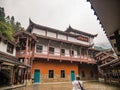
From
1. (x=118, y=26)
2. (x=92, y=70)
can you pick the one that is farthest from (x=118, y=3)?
(x=92, y=70)

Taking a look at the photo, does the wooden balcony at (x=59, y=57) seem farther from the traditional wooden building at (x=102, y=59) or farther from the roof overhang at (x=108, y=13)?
the roof overhang at (x=108, y=13)

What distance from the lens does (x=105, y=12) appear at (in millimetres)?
2889

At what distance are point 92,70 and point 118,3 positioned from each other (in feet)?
93.6

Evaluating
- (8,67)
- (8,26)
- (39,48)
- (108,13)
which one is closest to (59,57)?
(39,48)

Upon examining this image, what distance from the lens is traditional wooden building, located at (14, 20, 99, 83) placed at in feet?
67.7

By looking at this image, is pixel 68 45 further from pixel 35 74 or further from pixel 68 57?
pixel 35 74

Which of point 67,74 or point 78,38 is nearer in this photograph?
point 67,74

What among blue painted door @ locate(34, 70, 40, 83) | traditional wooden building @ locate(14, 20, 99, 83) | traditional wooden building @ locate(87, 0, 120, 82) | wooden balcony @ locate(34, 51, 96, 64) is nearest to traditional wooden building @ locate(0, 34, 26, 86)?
traditional wooden building @ locate(14, 20, 99, 83)

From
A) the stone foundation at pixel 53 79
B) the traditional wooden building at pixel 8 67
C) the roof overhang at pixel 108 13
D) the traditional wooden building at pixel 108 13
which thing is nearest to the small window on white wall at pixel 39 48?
the traditional wooden building at pixel 8 67

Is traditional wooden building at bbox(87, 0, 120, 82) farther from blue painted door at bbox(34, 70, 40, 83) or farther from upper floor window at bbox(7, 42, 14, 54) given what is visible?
blue painted door at bbox(34, 70, 40, 83)

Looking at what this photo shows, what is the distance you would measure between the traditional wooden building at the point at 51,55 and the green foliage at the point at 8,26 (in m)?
9.78

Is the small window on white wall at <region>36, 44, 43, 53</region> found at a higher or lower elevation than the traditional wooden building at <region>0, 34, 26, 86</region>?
higher

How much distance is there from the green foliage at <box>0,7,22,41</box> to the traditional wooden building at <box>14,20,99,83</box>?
32.1 feet

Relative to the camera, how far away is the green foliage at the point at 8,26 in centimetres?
3109
